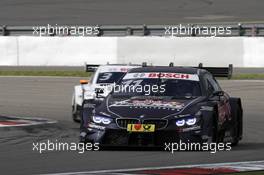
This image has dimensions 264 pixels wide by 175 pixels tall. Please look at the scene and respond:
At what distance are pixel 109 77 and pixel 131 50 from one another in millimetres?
11733

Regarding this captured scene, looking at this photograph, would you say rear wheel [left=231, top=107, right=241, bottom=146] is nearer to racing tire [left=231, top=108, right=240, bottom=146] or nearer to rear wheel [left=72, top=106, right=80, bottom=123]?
racing tire [left=231, top=108, right=240, bottom=146]

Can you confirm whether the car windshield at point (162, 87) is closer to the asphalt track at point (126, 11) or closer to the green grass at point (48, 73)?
the green grass at point (48, 73)

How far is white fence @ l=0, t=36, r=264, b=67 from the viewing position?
97.4 feet

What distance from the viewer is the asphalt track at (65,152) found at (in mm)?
11688

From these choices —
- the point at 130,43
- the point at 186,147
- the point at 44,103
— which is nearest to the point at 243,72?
the point at 130,43

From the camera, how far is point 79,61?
3141 cm

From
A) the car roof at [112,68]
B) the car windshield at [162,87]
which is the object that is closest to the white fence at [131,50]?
the car roof at [112,68]

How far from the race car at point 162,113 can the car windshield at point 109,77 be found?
4.29 metres

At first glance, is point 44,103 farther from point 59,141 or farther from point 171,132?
point 171,132

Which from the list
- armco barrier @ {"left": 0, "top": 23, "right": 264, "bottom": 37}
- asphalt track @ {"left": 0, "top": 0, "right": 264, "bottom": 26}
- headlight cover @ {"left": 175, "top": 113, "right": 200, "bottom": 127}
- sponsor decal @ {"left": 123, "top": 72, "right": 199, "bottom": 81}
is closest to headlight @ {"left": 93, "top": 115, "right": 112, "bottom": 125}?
headlight cover @ {"left": 175, "top": 113, "right": 200, "bottom": 127}

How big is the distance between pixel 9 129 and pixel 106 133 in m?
3.36

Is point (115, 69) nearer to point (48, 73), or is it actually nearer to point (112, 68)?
point (112, 68)

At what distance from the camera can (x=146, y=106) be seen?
13.4m

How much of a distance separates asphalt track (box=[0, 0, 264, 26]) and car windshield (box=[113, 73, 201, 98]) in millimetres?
25484
